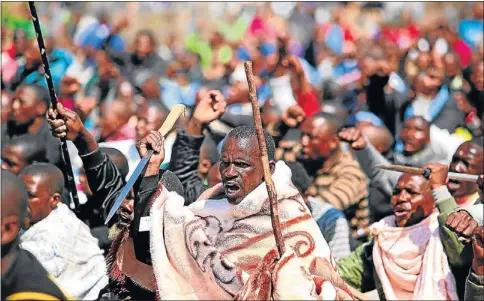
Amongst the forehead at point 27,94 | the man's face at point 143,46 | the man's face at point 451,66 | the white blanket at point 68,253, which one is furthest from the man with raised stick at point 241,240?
the man's face at point 143,46

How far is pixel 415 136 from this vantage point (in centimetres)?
916

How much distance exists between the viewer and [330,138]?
876cm

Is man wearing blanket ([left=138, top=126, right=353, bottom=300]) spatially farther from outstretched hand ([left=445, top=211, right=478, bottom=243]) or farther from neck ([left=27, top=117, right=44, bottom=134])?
neck ([left=27, top=117, right=44, bottom=134])

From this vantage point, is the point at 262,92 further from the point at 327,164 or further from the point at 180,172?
the point at 180,172

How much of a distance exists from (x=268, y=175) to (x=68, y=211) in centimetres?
286

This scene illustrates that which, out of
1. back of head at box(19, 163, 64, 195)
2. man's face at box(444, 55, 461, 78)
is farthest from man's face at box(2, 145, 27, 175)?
man's face at box(444, 55, 461, 78)

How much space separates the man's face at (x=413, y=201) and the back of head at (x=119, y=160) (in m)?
1.68

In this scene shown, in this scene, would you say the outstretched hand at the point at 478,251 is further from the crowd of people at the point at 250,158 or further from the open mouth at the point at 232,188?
the open mouth at the point at 232,188

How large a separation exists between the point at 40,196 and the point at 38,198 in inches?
0.7

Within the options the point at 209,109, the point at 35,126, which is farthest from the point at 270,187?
the point at 35,126

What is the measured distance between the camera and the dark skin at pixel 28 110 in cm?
946

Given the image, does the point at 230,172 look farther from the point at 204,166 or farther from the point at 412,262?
the point at 204,166

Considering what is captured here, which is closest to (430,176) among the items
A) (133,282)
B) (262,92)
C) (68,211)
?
(68,211)

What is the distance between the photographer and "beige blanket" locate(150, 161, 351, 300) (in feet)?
15.9
